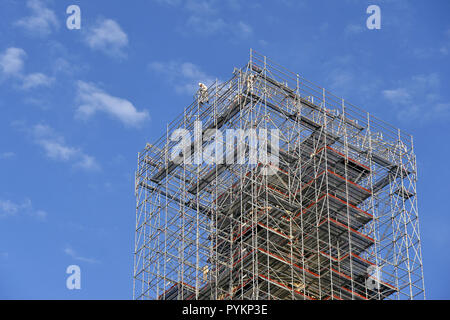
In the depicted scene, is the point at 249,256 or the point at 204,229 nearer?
the point at 249,256
